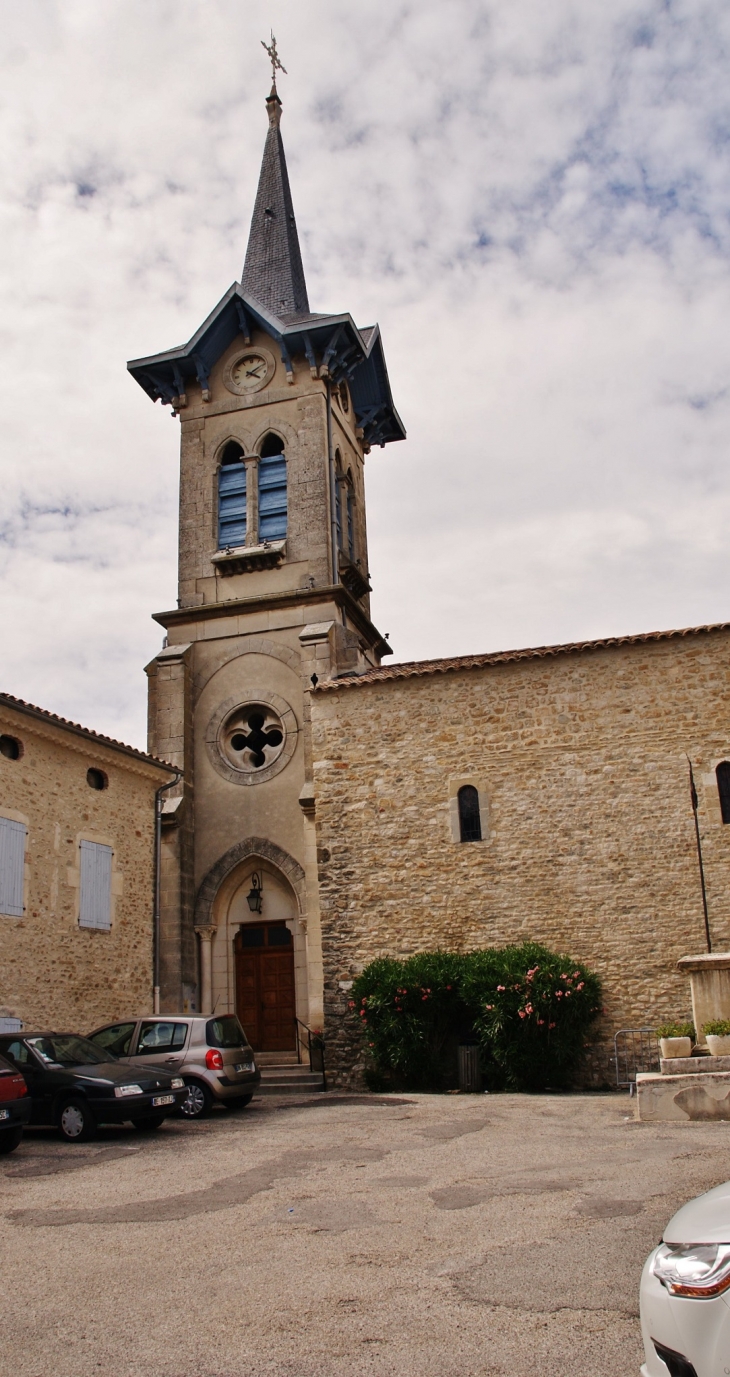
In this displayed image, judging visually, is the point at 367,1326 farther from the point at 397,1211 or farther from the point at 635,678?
the point at 635,678

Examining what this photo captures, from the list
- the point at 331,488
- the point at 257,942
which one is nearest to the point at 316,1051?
the point at 257,942

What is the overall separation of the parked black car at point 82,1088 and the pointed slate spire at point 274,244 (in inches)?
700

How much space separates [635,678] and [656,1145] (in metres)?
8.27

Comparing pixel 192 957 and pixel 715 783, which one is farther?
pixel 192 957

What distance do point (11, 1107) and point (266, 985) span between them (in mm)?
10383

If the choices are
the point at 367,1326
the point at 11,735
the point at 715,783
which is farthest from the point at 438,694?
the point at 367,1326

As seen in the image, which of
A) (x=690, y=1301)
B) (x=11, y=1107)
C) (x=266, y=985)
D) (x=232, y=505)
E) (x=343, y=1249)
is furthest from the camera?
(x=232, y=505)

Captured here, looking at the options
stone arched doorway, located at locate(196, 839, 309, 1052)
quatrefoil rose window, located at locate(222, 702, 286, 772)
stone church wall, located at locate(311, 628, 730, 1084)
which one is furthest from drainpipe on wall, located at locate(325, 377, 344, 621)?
stone arched doorway, located at locate(196, 839, 309, 1052)

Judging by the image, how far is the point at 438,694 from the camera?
16.9 m

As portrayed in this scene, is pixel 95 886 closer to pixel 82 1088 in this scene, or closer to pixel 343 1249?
pixel 82 1088

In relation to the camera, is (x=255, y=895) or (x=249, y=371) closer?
(x=255, y=895)

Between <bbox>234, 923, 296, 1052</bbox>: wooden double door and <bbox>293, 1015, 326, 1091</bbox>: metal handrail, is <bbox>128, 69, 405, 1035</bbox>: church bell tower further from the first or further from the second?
<bbox>293, 1015, 326, 1091</bbox>: metal handrail

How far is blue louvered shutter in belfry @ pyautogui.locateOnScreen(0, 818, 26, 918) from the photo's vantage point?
14125 mm

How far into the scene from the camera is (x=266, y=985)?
19.8 meters
